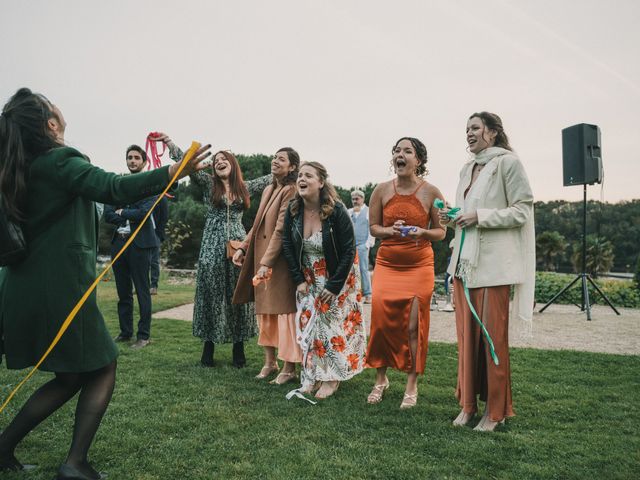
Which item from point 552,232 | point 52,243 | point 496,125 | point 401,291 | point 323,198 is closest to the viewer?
point 52,243

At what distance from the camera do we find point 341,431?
3.60m

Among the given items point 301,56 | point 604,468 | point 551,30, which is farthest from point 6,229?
point 551,30

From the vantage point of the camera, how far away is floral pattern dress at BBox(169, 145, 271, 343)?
5.32 m

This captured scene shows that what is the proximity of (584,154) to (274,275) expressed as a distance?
679cm

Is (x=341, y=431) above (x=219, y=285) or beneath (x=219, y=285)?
beneath

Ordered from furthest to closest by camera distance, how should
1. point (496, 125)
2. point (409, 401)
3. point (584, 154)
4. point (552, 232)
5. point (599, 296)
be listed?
point (552, 232)
point (599, 296)
point (584, 154)
point (409, 401)
point (496, 125)

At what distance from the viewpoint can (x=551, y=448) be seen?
3.31 metres

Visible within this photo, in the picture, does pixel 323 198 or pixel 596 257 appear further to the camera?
pixel 596 257

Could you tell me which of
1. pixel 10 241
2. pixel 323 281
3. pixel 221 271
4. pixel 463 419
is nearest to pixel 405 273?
pixel 323 281

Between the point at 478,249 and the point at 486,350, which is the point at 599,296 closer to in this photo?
the point at 486,350

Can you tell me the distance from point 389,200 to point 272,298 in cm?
148

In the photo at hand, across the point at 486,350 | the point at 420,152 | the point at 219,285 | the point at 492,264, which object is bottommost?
the point at 486,350

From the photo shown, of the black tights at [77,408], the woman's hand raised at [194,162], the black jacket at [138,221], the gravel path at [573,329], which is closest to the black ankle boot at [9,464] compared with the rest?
the black tights at [77,408]

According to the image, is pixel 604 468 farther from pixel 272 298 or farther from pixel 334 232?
pixel 272 298
